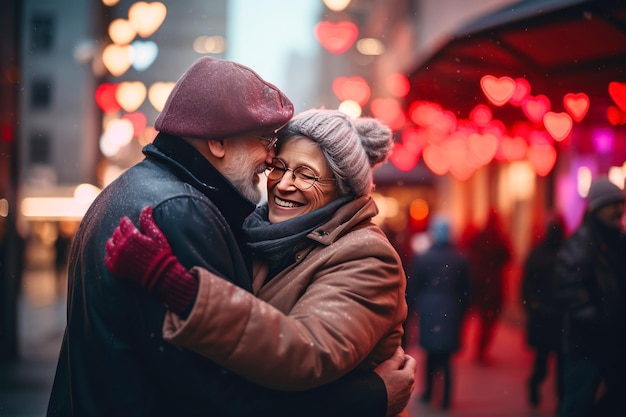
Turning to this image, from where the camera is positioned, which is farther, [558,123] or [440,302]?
[558,123]

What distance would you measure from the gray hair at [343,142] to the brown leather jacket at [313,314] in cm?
9

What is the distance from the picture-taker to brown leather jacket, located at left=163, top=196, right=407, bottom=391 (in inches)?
68.1

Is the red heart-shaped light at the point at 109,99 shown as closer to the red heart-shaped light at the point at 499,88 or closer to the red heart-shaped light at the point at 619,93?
the red heart-shaped light at the point at 499,88

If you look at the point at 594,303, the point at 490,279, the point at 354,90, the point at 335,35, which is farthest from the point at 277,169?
the point at 354,90

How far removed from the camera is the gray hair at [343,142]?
8.12 feet

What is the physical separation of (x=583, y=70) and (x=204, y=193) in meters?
5.84

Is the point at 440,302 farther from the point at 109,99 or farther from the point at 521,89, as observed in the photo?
the point at 109,99

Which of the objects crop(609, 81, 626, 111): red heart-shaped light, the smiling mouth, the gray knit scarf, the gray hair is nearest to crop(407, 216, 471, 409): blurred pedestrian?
crop(609, 81, 626, 111): red heart-shaped light

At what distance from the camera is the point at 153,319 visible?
5.86 ft

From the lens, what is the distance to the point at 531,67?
7395 millimetres

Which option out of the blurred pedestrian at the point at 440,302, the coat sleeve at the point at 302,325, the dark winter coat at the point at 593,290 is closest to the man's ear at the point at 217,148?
the coat sleeve at the point at 302,325

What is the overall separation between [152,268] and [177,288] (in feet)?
0.28

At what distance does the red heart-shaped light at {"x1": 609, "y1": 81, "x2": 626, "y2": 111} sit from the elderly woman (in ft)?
12.1

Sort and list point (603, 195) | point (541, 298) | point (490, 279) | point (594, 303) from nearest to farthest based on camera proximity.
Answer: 1. point (594, 303)
2. point (603, 195)
3. point (541, 298)
4. point (490, 279)
